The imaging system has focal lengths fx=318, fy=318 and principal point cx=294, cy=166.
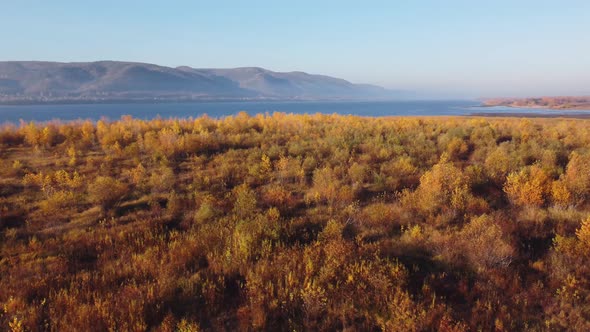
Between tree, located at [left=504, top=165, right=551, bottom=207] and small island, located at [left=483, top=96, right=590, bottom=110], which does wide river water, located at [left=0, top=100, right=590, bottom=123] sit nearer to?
small island, located at [left=483, top=96, right=590, bottom=110]

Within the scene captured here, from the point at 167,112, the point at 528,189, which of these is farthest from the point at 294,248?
the point at 167,112

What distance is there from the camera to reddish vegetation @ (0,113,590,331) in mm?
4426

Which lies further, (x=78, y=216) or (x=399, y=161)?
(x=399, y=161)

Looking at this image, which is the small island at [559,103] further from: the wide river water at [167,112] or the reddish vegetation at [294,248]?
the reddish vegetation at [294,248]

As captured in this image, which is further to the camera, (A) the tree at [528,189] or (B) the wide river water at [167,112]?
(B) the wide river water at [167,112]

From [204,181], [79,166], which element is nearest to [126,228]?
[204,181]

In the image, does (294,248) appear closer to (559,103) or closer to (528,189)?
(528,189)

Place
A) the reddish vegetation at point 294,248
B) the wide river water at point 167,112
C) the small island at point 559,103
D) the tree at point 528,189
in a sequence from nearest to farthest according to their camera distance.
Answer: the reddish vegetation at point 294,248 < the tree at point 528,189 < the wide river water at point 167,112 < the small island at point 559,103

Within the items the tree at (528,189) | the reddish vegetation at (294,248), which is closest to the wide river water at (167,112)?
the reddish vegetation at (294,248)

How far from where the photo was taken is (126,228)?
732cm

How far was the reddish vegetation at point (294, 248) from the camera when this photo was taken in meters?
4.43

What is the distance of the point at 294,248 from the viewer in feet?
19.9

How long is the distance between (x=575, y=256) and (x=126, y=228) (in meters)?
9.12

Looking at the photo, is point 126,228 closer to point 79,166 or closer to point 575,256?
point 79,166
